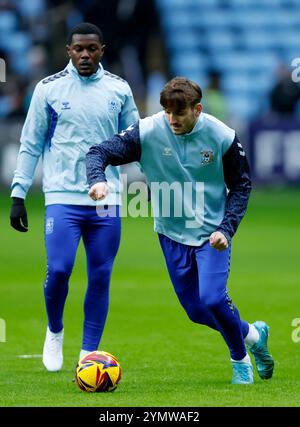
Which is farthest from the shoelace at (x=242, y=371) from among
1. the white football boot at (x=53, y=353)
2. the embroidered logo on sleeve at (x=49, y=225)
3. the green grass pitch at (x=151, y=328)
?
the embroidered logo on sleeve at (x=49, y=225)

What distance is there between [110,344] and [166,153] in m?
2.58

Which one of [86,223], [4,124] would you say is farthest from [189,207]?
[4,124]

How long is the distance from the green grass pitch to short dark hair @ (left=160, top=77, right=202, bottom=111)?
1.82 meters

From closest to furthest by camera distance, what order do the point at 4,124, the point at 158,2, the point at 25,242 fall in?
the point at 25,242, the point at 4,124, the point at 158,2

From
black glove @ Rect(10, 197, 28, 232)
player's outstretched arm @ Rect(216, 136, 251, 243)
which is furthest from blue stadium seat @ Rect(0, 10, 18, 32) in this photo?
player's outstretched arm @ Rect(216, 136, 251, 243)

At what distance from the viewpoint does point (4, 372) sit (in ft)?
30.0

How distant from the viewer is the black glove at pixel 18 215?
930 centimetres

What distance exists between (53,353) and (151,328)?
2243mm

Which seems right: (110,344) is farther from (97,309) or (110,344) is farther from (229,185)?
(229,185)

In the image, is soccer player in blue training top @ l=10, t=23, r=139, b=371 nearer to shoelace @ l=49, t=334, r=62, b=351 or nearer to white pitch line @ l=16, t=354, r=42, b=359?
shoelace @ l=49, t=334, r=62, b=351

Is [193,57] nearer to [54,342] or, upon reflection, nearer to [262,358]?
[54,342]

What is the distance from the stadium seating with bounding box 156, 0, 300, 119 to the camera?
31.6 m

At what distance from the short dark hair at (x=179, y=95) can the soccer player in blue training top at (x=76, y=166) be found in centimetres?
130
